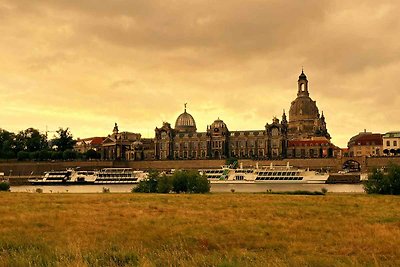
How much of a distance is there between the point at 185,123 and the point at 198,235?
14887 cm

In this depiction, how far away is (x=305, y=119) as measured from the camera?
164000mm

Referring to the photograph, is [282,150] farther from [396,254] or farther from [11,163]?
[396,254]

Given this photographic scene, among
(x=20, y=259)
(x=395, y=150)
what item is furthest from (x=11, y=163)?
(x=20, y=259)

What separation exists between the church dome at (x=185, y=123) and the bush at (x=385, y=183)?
114626mm

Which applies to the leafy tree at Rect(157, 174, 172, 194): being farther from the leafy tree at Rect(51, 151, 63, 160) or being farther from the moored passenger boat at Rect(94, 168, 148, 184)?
the leafy tree at Rect(51, 151, 63, 160)

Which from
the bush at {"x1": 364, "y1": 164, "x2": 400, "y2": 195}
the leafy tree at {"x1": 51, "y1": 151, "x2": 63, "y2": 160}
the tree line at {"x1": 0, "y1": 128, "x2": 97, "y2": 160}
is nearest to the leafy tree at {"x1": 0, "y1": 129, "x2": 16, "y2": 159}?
the tree line at {"x1": 0, "y1": 128, "x2": 97, "y2": 160}

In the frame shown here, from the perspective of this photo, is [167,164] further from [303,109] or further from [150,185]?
[150,185]

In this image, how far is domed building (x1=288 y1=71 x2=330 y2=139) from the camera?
16025 cm

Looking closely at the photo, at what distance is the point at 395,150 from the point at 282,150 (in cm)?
2971

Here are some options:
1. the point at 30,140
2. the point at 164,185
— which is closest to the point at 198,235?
the point at 164,185

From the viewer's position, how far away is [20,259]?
11.0 metres

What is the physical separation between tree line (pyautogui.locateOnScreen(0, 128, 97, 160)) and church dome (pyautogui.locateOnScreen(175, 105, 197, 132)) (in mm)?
28863

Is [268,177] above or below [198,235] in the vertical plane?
above

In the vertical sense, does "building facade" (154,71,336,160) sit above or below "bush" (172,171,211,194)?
above
